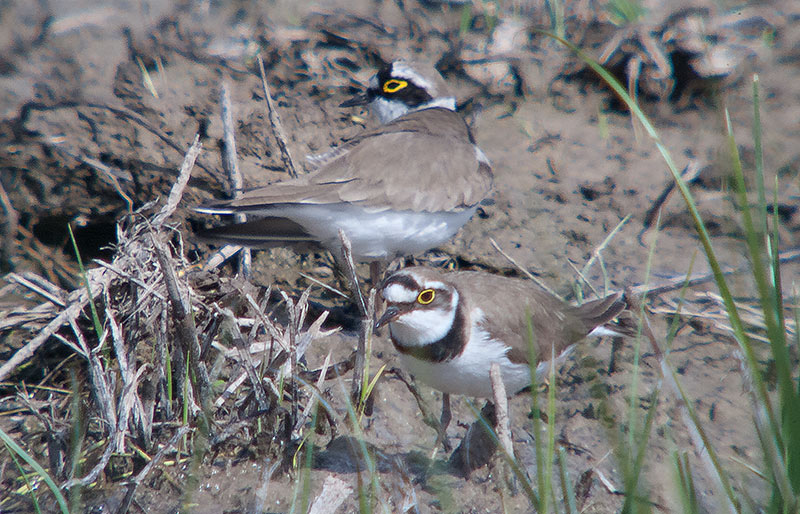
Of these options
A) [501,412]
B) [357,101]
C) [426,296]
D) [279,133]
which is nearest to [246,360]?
[426,296]

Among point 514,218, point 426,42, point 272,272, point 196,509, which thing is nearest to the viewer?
point 196,509

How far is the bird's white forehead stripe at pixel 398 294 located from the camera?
3.51 m

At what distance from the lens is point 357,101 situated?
5.69 meters

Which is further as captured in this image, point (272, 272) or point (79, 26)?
point (79, 26)

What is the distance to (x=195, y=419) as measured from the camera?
337 centimetres

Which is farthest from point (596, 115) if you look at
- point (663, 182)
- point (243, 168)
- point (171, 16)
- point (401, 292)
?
point (171, 16)

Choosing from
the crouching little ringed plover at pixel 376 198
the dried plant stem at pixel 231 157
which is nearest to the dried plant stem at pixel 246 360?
the crouching little ringed plover at pixel 376 198

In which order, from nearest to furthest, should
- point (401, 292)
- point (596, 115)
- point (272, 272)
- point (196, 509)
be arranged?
1. point (196, 509)
2. point (401, 292)
3. point (272, 272)
4. point (596, 115)

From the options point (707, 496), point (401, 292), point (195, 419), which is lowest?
point (707, 496)

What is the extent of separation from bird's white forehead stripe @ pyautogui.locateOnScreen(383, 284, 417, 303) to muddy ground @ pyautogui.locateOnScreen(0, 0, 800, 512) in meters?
0.63

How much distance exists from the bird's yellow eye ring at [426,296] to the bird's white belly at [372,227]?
32.7 inches

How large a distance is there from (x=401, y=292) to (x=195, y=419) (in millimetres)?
1048

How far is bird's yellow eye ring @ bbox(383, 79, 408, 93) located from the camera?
5594 mm

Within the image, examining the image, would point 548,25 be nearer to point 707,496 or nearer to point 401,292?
point 401,292
